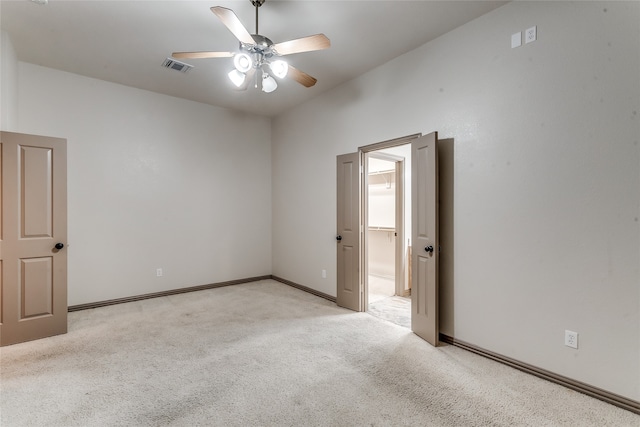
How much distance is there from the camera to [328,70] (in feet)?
12.3

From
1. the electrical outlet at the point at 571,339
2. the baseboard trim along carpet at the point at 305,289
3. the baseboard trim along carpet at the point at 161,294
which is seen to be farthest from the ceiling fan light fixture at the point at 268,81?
the baseboard trim along carpet at the point at 161,294

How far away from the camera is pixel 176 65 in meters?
3.60

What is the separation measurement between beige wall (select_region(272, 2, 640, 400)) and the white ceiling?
36cm

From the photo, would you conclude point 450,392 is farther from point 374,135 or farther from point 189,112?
point 189,112

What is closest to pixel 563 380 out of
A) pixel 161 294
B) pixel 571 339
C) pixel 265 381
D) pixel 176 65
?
pixel 571 339

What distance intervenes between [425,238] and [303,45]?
2.11 m

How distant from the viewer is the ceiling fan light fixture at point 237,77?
2540 mm

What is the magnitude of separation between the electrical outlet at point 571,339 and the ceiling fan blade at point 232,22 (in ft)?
10.8

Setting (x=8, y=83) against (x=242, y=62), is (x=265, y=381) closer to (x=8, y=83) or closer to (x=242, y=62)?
(x=242, y=62)

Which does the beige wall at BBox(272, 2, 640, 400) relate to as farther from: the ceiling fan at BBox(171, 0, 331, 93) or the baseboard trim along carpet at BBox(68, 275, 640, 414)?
the ceiling fan at BBox(171, 0, 331, 93)

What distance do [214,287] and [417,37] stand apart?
4.59m

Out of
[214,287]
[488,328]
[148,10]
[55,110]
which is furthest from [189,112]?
[488,328]

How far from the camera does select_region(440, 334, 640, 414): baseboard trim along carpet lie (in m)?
1.98

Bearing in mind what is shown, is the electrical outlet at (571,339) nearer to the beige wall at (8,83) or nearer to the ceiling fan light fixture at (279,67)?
the ceiling fan light fixture at (279,67)
